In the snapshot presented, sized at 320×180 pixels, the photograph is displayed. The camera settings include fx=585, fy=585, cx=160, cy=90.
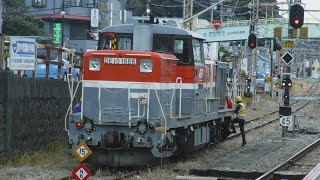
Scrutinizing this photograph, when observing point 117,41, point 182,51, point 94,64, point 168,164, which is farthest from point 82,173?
point 182,51

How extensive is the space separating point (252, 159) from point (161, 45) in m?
4.25

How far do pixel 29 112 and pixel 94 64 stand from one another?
2790 mm

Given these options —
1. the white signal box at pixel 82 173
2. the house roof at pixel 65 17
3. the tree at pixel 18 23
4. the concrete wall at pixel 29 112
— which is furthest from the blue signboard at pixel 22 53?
the house roof at pixel 65 17

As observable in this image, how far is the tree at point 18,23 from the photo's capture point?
53344 millimetres

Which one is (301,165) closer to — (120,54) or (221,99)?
(221,99)

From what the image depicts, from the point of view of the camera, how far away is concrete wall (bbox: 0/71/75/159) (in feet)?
45.6

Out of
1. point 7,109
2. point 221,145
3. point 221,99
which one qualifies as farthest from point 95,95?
point 221,145

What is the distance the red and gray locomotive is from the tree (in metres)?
40.6

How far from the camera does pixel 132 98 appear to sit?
13.4 meters

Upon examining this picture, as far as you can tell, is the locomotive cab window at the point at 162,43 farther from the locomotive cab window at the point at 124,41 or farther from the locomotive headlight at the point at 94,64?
the locomotive headlight at the point at 94,64

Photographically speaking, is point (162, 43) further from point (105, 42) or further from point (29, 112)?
point (29, 112)

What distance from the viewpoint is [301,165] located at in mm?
15648

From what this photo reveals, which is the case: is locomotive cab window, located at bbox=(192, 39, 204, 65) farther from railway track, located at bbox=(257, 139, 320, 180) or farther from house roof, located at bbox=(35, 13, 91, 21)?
house roof, located at bbox=(35, 13, 91, 21)

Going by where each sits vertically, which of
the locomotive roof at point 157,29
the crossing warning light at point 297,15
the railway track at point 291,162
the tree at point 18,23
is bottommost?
the railway track at point 291,162
